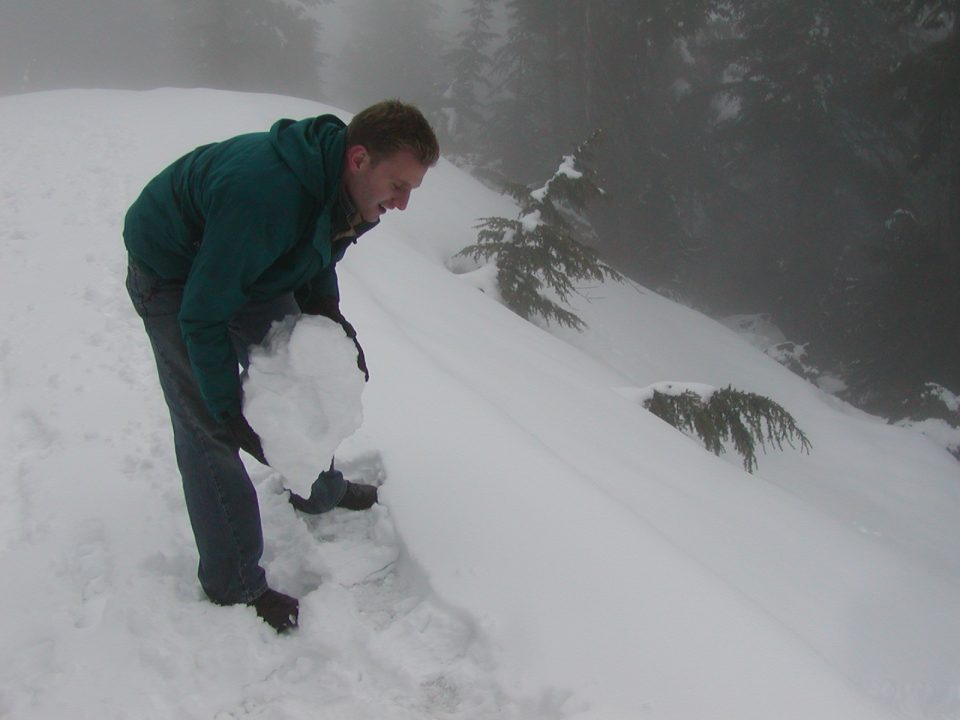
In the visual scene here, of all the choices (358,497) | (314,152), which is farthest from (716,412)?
(314,152)

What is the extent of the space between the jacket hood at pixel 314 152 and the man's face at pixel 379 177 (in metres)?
0.04

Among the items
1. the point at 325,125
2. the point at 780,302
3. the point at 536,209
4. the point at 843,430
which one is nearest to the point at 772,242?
the point at 780,302

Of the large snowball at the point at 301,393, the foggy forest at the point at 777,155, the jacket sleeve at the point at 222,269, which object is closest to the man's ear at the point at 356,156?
the jacket sleeve at the point at 222,269

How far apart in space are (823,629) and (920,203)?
730 inches

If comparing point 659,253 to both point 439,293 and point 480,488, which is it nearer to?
point 439,293

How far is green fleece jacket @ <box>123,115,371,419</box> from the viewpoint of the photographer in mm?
1603

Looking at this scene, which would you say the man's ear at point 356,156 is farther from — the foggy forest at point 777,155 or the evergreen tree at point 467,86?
the evergreen tree at point 467,86

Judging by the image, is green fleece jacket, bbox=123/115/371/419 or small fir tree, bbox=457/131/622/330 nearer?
green fleece jacket, bbox=123/115/371/419

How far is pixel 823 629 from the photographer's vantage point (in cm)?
321

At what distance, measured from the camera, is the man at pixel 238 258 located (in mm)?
1624

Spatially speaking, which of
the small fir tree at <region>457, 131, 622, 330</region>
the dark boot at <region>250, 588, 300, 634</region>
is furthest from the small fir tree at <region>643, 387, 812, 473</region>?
the dark boot at <region>250, 588, 300, 634</region>

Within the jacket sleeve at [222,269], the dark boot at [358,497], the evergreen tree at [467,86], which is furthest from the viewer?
the evergreen tree at [467,86]

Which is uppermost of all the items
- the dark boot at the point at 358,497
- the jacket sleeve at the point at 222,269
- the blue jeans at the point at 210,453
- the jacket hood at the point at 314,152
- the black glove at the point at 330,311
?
the jacket hood at the point at 314,152

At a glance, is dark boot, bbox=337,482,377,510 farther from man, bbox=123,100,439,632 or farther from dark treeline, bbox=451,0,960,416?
dark treeline, bbox=451,0,960,416
